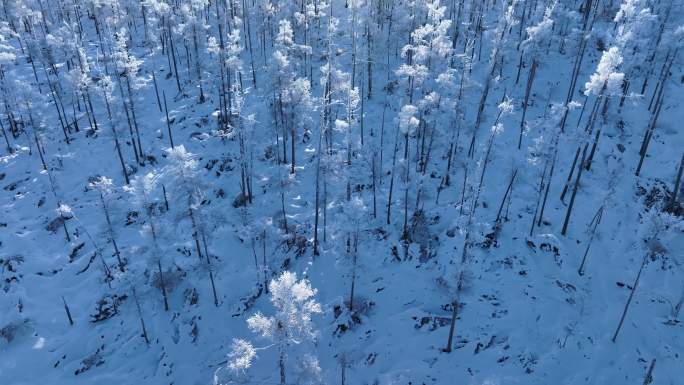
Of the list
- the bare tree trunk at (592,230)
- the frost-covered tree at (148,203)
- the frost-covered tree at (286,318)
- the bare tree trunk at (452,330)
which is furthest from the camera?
the bare tree trunk at (592,230)

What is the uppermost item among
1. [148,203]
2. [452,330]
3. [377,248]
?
[148,203]

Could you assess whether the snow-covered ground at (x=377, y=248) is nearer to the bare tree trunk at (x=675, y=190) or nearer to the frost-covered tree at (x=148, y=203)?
the frost-covered tree at (x=148, y=203)

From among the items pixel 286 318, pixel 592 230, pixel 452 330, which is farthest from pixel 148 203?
pixel 592 230

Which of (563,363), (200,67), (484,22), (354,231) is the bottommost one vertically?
(563,363)

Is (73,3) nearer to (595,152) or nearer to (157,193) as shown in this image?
(157,193)

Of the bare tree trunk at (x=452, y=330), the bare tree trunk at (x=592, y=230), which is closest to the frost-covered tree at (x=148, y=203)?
the bare tree trunk at (x=452, y=330)

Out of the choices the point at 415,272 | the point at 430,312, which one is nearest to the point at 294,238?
the point at 415,272

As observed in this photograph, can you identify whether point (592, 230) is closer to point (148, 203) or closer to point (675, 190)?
point (675, 190)

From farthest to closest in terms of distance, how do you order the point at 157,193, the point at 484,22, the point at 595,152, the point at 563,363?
1. the point at 484,22
2. the point at 157,193
3. the point at 595,152
4. the point at 563,363
